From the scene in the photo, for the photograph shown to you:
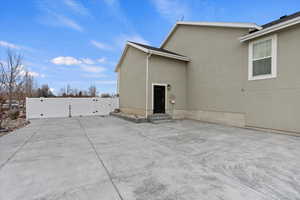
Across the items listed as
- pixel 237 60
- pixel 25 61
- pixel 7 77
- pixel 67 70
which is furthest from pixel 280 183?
pixel 67 70

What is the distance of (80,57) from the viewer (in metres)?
18.4

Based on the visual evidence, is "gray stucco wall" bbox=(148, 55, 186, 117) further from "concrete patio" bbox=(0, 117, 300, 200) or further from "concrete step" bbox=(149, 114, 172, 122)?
"concrete patio" bbox=(0, 117, 300, 200)

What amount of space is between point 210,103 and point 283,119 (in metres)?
3.47

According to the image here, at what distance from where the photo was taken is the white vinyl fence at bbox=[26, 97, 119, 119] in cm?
1177

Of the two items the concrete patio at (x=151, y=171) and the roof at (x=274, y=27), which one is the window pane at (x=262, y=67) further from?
the concrete patio at (x=151, y=171)

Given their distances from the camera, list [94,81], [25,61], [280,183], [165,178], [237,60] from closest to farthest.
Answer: [280,183] < [165,178] < [237,60] < [25,61] < [94,81]

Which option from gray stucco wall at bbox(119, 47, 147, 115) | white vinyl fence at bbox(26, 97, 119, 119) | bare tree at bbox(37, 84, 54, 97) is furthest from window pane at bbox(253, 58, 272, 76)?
bare tree at bbox(37, 84, 54, 97)

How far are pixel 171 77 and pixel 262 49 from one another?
4995 millimetres

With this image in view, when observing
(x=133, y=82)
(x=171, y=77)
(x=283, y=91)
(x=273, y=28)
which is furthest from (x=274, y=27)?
(x=133, y=82)

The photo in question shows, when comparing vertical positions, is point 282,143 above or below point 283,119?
below

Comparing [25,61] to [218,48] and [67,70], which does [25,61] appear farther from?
[218,48]

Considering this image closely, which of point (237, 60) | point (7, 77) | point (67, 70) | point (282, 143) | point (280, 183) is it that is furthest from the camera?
point (67, 70)

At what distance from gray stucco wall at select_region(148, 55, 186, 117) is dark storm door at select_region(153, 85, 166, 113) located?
12.0 inches

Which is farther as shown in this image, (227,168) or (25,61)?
(25,61)
